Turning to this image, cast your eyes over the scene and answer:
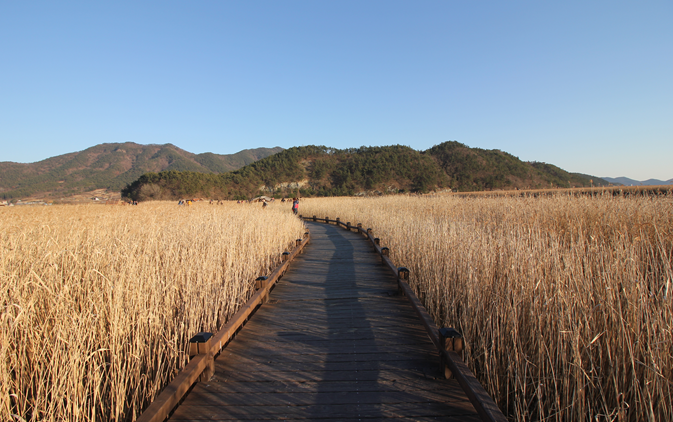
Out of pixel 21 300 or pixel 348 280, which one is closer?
pixel 21 300

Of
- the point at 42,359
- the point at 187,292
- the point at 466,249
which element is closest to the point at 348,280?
the point at 466,249

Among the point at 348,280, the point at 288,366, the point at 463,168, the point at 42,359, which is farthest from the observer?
the point at 463,168

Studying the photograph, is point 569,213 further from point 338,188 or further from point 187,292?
point 338,188

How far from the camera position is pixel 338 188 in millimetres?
67250

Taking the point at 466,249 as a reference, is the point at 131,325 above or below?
below

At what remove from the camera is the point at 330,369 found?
270 cm

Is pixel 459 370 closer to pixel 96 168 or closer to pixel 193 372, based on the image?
pixel 193 372

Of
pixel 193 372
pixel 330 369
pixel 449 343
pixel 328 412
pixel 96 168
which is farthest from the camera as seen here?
pixel 96 168

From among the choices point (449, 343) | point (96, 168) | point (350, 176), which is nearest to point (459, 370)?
point (449, 343)

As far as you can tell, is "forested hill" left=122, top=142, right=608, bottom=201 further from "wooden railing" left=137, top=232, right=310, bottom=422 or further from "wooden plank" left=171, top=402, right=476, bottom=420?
"wooden plank" left=171, top=402, right=476, bottom=420

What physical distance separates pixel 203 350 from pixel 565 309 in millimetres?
3084

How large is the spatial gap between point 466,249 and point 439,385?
240 cm

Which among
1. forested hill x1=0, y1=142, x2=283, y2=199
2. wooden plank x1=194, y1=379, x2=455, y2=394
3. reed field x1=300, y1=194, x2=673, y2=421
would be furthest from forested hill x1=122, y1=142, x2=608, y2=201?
wooden plank x1=194, y1=379, x2=455, y2=394

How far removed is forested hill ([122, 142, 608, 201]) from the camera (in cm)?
6338
